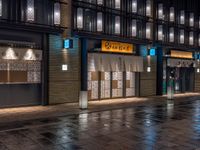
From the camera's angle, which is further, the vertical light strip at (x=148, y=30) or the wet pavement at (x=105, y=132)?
the vertical light strip at (x=148, y=30)

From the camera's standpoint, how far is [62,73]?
1875 centimetres

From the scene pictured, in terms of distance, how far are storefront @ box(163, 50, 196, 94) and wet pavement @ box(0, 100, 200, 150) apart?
1257 centimetres

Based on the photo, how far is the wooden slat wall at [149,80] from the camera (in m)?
24.5

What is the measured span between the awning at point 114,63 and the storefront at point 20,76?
4.22 meters

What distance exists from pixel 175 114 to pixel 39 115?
711 centimetres

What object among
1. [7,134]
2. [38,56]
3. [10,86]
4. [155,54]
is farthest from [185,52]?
[7,134]

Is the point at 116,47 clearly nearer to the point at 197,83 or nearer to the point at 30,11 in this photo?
the point at 30,11

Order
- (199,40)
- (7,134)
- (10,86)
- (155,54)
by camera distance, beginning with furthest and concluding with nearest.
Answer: (199,40), (155,54), (10,86), (7,134)

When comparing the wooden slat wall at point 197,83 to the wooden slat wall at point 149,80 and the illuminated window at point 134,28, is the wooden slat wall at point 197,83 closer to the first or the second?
the wooden slat wall at point 149,80

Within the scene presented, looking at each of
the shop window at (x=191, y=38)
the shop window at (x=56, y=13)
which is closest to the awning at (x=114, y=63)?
the shop window at (x=56, y=13)

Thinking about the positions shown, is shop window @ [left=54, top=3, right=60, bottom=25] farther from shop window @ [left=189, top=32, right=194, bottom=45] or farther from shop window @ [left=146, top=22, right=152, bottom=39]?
shop window @ [left=189, top=32, right=194, bottom=45]

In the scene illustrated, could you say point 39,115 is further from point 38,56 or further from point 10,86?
point 38,56

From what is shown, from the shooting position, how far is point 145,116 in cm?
1441

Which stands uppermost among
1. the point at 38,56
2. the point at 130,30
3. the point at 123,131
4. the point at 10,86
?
the point at 130,30
